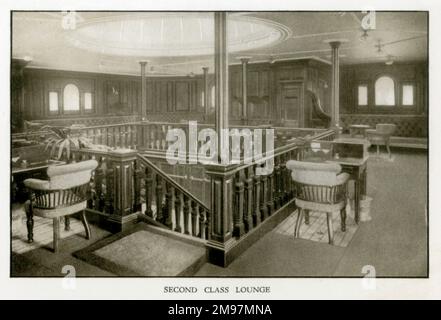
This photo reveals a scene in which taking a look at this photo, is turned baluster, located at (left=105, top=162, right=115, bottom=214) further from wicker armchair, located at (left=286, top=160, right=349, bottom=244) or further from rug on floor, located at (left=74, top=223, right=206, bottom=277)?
wicker armchair, located at (left=286, top=160, right=349, bottom=244)

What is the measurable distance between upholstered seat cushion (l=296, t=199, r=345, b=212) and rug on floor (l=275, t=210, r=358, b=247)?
1.24ft

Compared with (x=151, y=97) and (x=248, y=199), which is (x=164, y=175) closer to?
(x=248, y=199)

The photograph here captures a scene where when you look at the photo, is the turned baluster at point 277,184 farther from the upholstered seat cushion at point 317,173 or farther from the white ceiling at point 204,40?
the white ceiling at point 204,40

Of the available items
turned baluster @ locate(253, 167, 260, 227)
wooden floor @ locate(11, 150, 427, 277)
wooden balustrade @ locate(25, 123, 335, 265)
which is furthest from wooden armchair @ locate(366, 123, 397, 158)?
turned baluster @ locate(253, 167, 260, 227)

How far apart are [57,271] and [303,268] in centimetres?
235

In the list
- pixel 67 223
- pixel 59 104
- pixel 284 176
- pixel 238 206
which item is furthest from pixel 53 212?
pixel 59 104

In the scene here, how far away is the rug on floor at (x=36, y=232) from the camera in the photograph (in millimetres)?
3979

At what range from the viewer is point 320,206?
13.8ft

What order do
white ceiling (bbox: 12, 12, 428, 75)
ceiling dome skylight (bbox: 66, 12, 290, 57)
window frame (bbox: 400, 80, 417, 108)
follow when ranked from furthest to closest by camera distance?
window frame (bbox: 400, 80, 417, 108) → ceiling dome skylight (bbox: 66, 12, 290, 57) → white ceiling (bbox: 12, 12, 428, 75)

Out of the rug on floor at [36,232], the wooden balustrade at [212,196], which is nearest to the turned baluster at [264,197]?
the wooden balustrade at [212,196]

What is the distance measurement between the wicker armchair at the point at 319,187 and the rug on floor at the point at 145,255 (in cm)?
133

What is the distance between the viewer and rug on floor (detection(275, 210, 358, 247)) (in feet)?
14.2

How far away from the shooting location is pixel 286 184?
5422 millimetres

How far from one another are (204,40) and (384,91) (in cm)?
798
